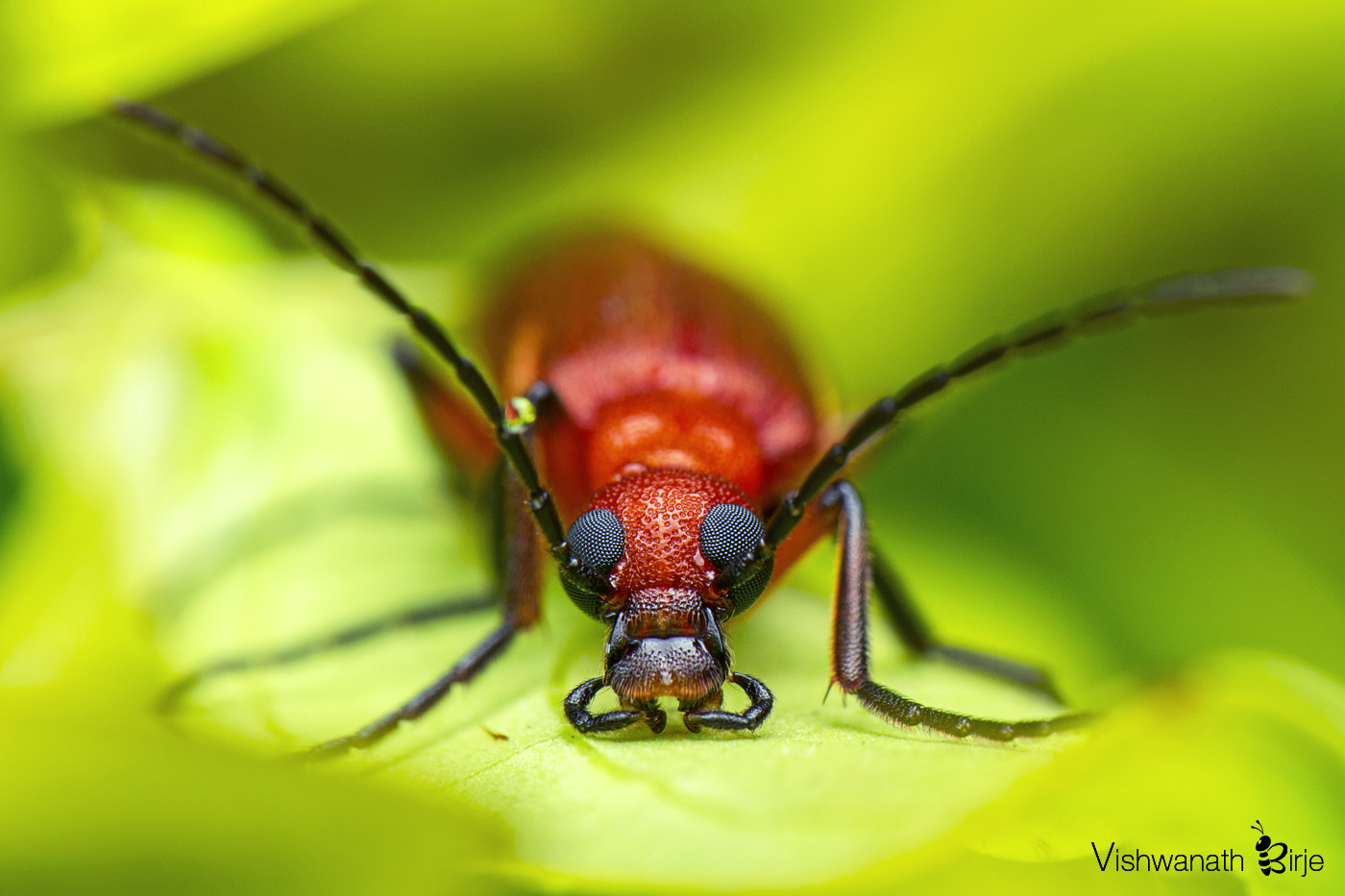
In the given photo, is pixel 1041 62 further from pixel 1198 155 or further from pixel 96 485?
pixel 96 485

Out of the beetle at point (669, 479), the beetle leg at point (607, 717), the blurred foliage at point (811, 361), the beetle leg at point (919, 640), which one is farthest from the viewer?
the beetle leg at point (919, 640)

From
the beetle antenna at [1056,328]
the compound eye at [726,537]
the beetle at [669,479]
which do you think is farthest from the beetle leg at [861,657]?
the compound eye at [726,537]

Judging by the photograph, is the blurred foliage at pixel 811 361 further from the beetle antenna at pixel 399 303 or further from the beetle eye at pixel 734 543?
the beetle antenna at pixel 399 303

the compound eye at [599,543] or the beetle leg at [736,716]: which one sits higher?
the compound eye at [599,543]

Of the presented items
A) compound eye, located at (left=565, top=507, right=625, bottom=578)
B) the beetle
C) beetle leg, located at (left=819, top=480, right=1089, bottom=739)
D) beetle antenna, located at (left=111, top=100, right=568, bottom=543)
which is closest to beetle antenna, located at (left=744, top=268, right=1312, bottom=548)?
the beetle

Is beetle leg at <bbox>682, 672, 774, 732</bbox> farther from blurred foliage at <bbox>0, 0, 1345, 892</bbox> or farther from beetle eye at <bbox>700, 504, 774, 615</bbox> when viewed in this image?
beetle eye at <bbox>700, 504, 774, 615</bbox>

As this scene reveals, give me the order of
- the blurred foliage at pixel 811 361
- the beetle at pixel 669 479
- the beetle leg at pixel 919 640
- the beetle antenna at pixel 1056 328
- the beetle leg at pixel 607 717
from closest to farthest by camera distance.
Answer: the blurred foliage at pixel 811 361
the beetle leg at pixel 607 717
the beetle at pixel 669 479
the beetle antenna at pixel 1056 328
the beetle leg at pixel 919 640

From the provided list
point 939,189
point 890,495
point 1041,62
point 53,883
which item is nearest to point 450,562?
point 890,495
